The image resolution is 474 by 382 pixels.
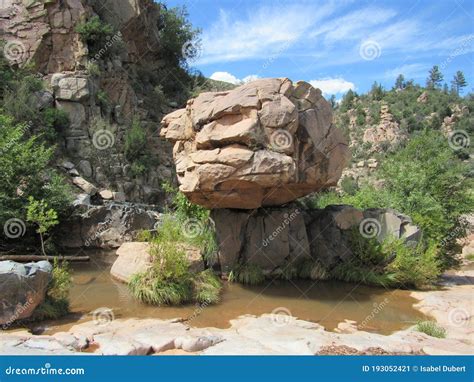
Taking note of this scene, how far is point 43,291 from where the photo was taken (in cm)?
751

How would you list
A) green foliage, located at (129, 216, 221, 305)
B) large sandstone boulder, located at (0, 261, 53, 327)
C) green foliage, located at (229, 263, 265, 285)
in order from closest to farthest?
1. large sandstone boulder, located at (0, 261, 53, 327)
2. green foliage, located at (129, 216, 221, 305)
3. green foliage, located at (229, 263, 265, 285)

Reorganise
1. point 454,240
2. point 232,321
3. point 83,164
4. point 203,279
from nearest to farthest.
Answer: point 232,321 < point 203,279 < point 454,240 < point 83,164

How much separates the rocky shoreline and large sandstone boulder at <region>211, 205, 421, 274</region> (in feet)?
12.3

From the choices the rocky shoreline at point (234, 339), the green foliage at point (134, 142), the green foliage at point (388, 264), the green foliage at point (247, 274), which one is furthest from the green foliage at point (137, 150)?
the rocky shoreline at point (234, 339)

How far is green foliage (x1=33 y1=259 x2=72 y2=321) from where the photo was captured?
7.64 meters

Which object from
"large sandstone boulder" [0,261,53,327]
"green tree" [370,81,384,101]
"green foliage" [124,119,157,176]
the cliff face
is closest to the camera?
"large sandstone boulder" [0,261,53,327]

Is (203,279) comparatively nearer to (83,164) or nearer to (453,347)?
(453,347)

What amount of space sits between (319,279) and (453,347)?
5.89 meters

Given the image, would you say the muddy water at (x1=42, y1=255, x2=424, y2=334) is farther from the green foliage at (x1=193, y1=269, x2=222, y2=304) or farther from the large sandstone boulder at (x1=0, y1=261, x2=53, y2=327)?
the large sandstone boulder at (x1=0, y1=261, x2=53, y2=327)

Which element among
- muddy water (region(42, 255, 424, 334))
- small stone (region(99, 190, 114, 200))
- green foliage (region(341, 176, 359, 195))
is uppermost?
small stone (region(99, 190, 114, 200))

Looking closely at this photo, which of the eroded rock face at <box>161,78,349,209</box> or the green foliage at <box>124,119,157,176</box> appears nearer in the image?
the eroded rock face at <box>161,78,349,209</box>

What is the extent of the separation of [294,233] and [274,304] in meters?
3.43

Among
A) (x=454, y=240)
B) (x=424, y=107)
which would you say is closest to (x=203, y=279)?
(x=454, y=240)

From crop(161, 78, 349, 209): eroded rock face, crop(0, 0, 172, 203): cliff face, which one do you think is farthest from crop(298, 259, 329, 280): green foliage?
crop(0, 0, 172, 203): cliff face
